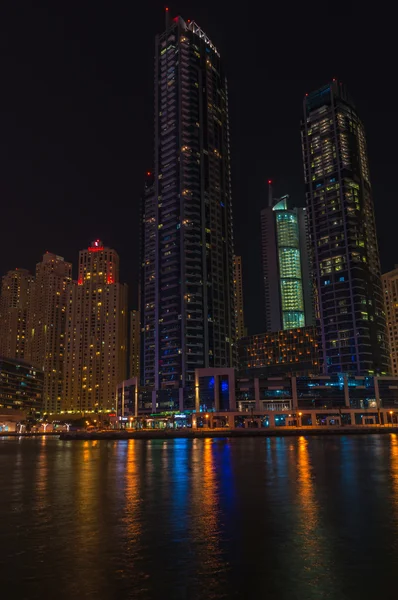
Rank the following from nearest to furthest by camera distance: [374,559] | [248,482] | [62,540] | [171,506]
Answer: [374,559] → [62,540] → [171,506] → [248,482]

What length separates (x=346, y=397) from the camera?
615 ft

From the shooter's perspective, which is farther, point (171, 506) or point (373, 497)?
point (373, 497)

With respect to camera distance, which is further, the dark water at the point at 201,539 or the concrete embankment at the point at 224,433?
the concrete embankment at the point at 224,433

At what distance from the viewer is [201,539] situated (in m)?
21.1

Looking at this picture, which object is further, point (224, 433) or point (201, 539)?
point (224, 433)

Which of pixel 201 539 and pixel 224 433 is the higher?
pixel 201 539

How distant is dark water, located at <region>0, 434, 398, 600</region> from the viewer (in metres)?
15.2

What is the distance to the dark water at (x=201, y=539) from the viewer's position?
15.2 meters

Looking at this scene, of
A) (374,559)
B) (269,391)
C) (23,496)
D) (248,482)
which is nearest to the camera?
(374,559)

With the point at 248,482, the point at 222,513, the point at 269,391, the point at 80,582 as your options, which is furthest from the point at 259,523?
the point at 269,391

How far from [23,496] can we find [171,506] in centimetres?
1156

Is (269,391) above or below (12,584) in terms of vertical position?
above

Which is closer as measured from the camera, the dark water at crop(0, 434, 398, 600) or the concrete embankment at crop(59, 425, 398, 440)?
the dark water at crop(0, 434, 398, 600)

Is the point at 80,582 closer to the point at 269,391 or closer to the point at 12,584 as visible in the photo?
the point at 12,584
